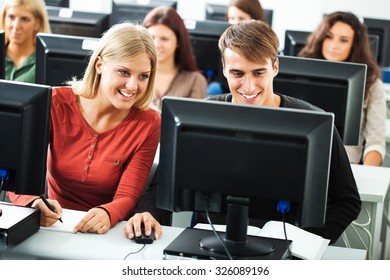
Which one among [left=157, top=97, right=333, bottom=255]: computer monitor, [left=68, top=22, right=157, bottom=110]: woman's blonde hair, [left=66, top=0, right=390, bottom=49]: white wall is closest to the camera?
[left=157, top=97, right=333, bottom=255]: computer monitor

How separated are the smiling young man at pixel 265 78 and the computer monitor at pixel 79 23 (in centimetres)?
186

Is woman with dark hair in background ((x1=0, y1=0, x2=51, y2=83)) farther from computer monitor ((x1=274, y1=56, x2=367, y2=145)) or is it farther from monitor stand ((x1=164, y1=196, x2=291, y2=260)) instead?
monitor stand ((x1=164, y1=196, x2=291, y2=260))

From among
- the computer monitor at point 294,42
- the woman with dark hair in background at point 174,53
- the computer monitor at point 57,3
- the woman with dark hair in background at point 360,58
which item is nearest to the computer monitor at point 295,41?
the computer monitor at point 294,42

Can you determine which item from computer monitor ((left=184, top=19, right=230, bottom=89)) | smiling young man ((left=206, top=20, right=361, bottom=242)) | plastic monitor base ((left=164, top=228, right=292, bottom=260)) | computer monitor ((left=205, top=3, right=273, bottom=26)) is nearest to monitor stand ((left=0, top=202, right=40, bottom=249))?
plastic monitor base ((left=164, top=228, right=292, bottom=260))

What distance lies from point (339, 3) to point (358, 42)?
3.41 m

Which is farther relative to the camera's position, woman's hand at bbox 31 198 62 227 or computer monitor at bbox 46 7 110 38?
computer monitor at bbox 46 7 110 38

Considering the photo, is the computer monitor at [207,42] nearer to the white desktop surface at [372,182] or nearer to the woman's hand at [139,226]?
the white desktop surface at [372,182]

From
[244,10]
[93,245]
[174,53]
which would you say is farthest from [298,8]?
[93,245]

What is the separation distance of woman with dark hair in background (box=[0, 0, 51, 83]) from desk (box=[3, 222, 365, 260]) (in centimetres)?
183

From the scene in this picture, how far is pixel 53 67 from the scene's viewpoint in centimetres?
281

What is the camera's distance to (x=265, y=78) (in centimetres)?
222

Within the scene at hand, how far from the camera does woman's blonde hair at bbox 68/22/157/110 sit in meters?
2.30

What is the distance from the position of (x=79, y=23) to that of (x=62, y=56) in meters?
1.27

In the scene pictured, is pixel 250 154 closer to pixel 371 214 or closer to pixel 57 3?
pixel 371 214
